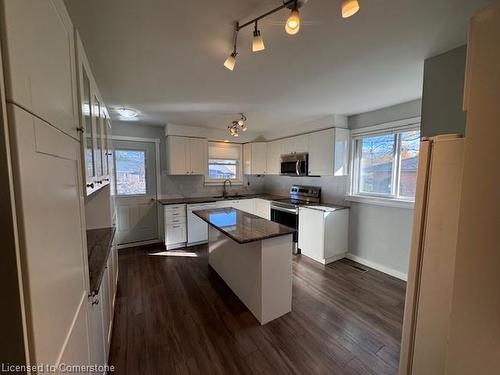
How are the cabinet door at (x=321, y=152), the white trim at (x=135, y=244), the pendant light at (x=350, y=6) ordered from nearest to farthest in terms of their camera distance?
1. the pendant light at (x=350, y=6)
2. the cabinet door at (x=321, y=152)
3. the white trim at (x=135, y=244)

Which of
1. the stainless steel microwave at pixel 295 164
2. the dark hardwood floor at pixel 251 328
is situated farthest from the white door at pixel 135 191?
the stainless steel microwave at pixel 295 164

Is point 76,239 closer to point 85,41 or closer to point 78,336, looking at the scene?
point 78,336

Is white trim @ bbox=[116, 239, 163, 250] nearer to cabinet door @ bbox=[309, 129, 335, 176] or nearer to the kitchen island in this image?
the kitchen island

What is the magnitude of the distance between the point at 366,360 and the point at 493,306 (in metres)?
1.48

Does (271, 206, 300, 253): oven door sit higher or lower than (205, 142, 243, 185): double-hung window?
lower

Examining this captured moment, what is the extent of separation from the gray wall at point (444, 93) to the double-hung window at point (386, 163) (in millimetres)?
1212

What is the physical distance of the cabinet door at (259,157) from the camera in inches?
195

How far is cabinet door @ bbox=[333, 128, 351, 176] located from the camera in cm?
342

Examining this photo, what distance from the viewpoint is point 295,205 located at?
3836 mm

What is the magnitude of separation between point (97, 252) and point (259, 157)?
3.78 meters

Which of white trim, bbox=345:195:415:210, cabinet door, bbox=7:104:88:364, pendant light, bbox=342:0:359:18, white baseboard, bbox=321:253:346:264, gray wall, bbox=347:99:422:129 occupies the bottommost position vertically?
white baseboard, bbox=321:253:346:264

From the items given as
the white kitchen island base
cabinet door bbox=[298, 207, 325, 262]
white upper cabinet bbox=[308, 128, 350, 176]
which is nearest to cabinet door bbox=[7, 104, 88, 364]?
the white kitchen island base

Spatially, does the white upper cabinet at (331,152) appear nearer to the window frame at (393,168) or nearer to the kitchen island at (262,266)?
the window frame at (393,168)

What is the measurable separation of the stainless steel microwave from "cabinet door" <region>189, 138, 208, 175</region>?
1629 millimetres
